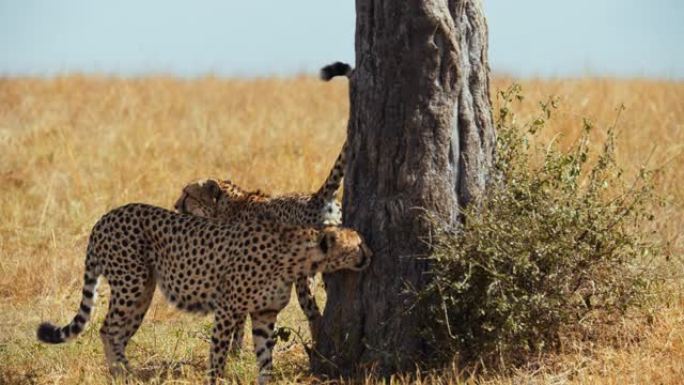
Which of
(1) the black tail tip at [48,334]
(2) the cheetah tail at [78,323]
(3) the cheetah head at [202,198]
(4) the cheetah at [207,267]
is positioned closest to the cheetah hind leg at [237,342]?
(4) the cheetah at [207,267]

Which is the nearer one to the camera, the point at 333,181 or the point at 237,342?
the point at 237,342

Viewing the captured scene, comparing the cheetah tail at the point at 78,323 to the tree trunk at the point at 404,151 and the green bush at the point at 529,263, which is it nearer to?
the tree trunk at the point at 404,151

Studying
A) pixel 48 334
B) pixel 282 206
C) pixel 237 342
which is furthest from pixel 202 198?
pixel 48 334

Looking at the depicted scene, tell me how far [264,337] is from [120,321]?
2.42 feet

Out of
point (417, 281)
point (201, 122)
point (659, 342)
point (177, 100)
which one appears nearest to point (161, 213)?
point (417, 281)

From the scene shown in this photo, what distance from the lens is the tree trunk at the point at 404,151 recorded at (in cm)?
522

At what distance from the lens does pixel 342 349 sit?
5430 millimetres

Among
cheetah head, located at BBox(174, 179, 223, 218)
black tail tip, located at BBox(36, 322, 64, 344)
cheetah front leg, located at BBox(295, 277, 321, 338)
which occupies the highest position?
cheetah head, located at BBox(174, 179, 223, 218)

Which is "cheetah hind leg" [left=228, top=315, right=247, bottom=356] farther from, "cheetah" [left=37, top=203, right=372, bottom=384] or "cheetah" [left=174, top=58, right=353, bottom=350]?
"cheetah" [left=37, top=203, right=372, bottom=384]

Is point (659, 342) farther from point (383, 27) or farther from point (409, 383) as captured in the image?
point (383, 27)

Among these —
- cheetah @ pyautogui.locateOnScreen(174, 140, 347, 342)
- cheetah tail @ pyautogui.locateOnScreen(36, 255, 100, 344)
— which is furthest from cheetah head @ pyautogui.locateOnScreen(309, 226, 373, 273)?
cheetah tail @ pyautogui.locateOnScreen(36, 255, 100, 344)

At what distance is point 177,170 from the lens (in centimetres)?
1008

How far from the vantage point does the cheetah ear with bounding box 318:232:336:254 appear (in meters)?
5.30

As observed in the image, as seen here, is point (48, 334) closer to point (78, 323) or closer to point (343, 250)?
point (78, 323)
